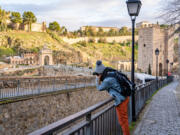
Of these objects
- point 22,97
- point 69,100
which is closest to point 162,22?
point 22,97

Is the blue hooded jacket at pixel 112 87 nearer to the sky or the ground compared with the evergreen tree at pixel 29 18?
nearer to the ground

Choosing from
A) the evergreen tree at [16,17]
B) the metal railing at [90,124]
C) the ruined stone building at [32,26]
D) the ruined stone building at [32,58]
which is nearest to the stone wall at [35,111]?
the metal railing at [90,124]

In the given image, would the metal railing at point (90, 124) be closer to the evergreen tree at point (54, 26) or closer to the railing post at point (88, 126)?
the railing post at point (88, 126)

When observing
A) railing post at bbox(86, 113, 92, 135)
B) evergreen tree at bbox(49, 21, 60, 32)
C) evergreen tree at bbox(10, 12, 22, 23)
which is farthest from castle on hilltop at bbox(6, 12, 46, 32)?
railing post at bbox(86, 113, 92, 135)

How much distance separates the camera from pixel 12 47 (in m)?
70.7

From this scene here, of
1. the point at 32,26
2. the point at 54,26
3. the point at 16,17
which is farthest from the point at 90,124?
the point at 54,26

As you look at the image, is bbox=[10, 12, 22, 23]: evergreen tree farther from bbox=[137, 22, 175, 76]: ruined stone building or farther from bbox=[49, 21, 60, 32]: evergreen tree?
bbox=[137, 22, 175, 76]: ruined stone building

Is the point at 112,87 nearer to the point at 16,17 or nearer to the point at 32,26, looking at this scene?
the point at 16,17

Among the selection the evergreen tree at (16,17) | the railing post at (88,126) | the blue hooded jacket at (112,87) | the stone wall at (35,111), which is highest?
the evergreen tree at (16,17)

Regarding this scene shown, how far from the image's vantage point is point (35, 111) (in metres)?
14.5

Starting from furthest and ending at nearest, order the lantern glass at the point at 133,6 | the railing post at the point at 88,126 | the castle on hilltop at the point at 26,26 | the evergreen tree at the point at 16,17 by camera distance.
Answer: the castle on hilltop at the point at 26,26 < the evergreen tree at the point at 16,17 < the lantern glass at the point at 133,6 < the railing post at the point at 88,126

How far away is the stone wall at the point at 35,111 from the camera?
40.3 ft

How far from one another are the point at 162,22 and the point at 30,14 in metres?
94.3

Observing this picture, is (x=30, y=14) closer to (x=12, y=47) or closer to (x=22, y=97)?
(x=12, y=47)
